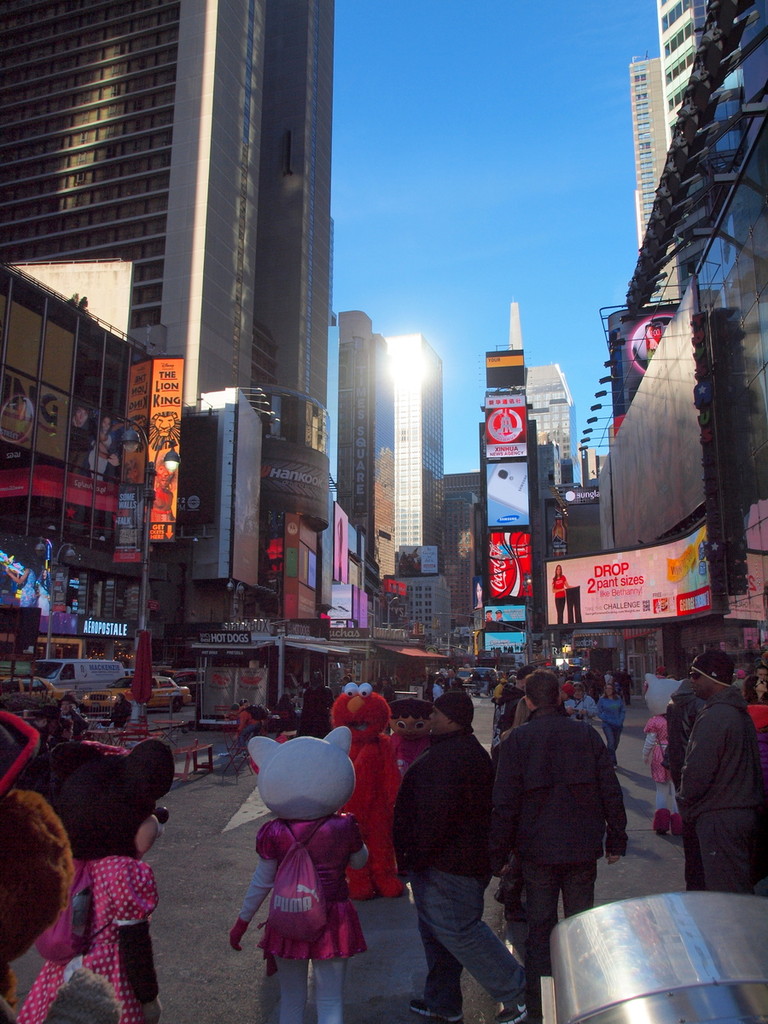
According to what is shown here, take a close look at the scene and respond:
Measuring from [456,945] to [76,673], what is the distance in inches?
1003

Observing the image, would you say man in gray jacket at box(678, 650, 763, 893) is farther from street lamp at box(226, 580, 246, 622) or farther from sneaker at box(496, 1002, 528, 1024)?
street lamp at box(226, 580, 246, 622)

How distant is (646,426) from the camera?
1471 inches

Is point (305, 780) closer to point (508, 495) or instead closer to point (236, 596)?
point (236, 596)

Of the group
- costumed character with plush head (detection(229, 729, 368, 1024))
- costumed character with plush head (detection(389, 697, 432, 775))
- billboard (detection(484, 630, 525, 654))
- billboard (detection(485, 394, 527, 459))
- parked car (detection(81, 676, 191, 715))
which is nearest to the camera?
costumed character with plush head (detection(229, 729, 368, 1024))

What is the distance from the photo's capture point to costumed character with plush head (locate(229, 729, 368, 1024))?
3736 millimetres

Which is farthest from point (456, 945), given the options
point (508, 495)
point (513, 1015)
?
point (508, 495)

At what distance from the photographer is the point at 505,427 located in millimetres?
78750

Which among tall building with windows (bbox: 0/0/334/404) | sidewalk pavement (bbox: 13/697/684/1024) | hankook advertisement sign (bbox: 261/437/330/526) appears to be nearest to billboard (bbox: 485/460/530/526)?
hankook advertisement sign (bbox: 261/437/330/526)

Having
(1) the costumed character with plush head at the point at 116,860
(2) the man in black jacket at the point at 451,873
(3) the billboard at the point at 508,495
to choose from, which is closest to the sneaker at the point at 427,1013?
Answer: (2) the man in black jacket at the point at 451,873

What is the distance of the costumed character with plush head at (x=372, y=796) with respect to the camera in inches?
265

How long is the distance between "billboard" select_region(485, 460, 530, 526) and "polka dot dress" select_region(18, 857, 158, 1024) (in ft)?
243

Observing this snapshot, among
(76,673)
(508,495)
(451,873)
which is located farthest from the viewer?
(508,495)

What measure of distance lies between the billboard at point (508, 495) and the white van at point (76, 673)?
5255cm

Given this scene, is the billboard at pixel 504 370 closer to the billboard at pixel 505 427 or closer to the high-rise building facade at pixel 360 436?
the billboard at pixel 505 427
